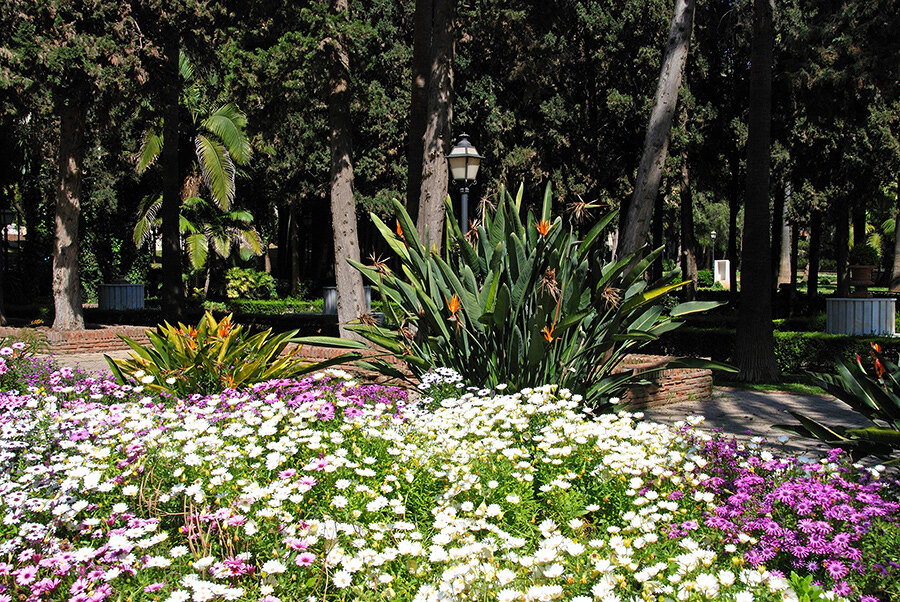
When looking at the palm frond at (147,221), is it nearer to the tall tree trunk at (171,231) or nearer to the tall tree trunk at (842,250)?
the tall tree trunk at (171,231)

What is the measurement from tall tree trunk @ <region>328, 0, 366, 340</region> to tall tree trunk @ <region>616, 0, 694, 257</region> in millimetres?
3751

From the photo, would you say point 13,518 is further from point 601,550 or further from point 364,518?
point 601,550

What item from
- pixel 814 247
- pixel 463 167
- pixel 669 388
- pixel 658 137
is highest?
pixel 658 137

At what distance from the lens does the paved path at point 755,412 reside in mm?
6602

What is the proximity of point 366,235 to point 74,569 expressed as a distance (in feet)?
92.0

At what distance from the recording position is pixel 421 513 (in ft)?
10.2

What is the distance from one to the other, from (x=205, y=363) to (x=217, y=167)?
17455mm

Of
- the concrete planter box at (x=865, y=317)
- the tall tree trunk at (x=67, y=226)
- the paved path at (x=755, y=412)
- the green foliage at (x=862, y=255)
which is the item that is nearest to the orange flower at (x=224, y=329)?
the paved path at (x=755, y=412)

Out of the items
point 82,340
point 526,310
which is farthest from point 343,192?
point 82,340

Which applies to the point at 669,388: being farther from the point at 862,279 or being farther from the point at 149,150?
the point at 149,150

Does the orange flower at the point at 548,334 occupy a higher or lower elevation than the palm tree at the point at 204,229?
lower

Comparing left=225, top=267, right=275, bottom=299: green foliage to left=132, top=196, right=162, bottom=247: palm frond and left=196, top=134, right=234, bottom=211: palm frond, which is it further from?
left=196, top=134, right=234, bottom=211: palm frond

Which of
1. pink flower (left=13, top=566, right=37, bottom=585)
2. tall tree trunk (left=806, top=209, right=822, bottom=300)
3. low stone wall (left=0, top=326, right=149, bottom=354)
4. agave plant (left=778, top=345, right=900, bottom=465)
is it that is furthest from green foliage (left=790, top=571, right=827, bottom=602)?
tall tree trunk (left=806, top=209, right=822, bottom=300)

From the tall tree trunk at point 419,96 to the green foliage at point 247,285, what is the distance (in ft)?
64.2
